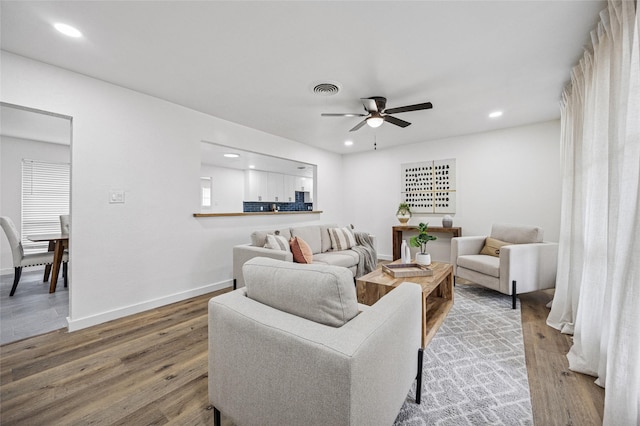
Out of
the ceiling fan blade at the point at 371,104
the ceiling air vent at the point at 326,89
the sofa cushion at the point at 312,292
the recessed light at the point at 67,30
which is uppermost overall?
the ceiling air vent at the point at 326,89

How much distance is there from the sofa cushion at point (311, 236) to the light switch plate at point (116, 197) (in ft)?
6.53

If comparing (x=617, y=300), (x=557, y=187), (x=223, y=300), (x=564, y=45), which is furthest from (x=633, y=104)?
(x=557, y=187)

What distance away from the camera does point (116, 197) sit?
8.50ft

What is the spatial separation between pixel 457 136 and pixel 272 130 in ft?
10.4

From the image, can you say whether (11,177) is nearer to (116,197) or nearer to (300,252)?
(116,197)

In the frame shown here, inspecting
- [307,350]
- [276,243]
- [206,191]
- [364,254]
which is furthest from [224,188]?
[307,350]

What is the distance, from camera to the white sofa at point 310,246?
9.93ft

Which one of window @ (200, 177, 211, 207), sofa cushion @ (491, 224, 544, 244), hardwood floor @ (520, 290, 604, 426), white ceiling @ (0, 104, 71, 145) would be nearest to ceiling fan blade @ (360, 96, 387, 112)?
sofa cushion @ (491, 224, 544, 244)

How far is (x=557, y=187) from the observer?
3.72 m

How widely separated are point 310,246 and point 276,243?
2.48ft

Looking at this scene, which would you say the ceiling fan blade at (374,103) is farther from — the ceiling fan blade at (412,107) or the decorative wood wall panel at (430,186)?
the decorative wood wall panel at (430,186)

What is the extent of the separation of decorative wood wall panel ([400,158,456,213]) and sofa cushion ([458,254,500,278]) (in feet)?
4.78

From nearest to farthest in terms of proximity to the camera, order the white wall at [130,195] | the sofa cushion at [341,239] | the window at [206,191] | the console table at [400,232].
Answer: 1. the white wall at [130,195]
2. the sofa cushion at [341,239]
3. the console table at [400,232]
4. the window at [206,191]

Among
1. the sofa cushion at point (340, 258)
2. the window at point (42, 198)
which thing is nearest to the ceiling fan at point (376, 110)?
the sofa cushion at point (340, 258)
